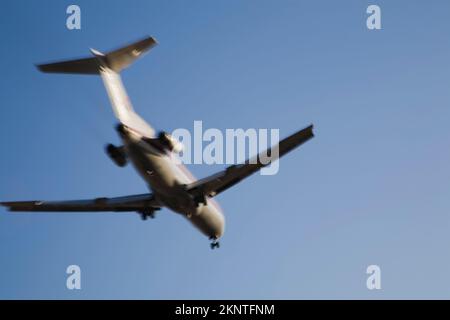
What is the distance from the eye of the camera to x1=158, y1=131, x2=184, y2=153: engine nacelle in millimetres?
26234

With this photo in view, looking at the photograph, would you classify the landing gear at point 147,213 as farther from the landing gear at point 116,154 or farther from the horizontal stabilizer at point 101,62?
the horizontal stabilizer at point 101,62

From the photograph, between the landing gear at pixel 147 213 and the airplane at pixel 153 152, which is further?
the landing gear at pixel 147 213

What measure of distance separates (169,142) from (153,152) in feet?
2.27

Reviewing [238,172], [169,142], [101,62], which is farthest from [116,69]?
[238,172]

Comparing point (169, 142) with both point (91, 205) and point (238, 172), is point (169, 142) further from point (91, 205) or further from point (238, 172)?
point (91, 205)

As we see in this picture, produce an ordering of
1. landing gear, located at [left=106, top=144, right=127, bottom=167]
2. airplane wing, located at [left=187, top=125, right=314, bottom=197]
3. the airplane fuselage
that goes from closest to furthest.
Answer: the airplane fuselage, landing gear, located at [left=106, top=144, right=127, bottom=167], airplane wing, located at [left=187, top=125, right=314, bottom=197]

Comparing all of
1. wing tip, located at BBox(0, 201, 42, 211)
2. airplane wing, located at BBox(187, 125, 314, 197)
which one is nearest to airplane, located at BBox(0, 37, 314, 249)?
airplane wing, located at BBox(187, 125, 314, 197)

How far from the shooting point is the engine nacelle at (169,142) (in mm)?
26234

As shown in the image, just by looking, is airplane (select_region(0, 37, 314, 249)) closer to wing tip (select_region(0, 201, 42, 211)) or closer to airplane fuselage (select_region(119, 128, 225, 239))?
airplane fuselage (select_region(119, 128, 225, 239))

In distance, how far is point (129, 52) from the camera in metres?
26.7

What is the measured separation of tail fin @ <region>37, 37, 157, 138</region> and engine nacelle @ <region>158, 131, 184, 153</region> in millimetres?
493

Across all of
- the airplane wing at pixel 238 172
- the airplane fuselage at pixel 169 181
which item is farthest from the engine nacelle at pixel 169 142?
the airplane wing at pixel 238 172
